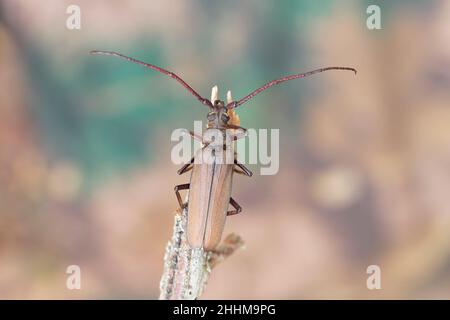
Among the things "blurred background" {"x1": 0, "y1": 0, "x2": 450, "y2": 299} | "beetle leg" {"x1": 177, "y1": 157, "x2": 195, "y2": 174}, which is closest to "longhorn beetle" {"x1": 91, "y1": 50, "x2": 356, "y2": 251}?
"beetle leg" {"x1": 177, "y1": 157, "x2": 195, "y2": 174}

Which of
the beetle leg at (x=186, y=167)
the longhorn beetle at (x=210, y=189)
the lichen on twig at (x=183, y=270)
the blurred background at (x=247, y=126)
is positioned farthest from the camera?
the blurred background at (x=247, y=126)

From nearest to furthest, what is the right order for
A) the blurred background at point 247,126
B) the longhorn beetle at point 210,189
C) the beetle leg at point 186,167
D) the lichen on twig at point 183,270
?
the lichen on twig at point 183,270 → the longhorn beetle at point 210,189 → the beetle leg at point 186,167 → the blurred background at point 247,126

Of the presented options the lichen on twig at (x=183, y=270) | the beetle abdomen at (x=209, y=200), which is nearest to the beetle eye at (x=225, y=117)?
the beetle abdomen at (x=209, y=200)

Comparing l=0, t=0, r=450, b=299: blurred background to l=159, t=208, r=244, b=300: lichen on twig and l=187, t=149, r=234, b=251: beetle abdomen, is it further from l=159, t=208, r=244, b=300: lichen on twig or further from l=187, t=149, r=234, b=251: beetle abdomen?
l=159, t=208, r=244, b=300: lichen on twig

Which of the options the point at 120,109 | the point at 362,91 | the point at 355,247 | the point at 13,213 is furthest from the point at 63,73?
the point at 355,247

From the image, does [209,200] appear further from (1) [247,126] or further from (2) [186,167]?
(1) [247,126]

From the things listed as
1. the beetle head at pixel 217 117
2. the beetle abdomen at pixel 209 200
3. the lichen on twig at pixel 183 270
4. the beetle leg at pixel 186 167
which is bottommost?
the lichen on twig at pixel 183 270

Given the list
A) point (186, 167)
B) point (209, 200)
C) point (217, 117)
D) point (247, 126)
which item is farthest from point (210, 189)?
point (247, 126)

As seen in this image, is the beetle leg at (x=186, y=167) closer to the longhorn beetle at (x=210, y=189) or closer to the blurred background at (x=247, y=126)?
the longhorn beetle at (x=210, y=189)

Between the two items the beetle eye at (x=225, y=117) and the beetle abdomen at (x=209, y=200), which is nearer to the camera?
the beetle abdomen at (x=209, y=200)
